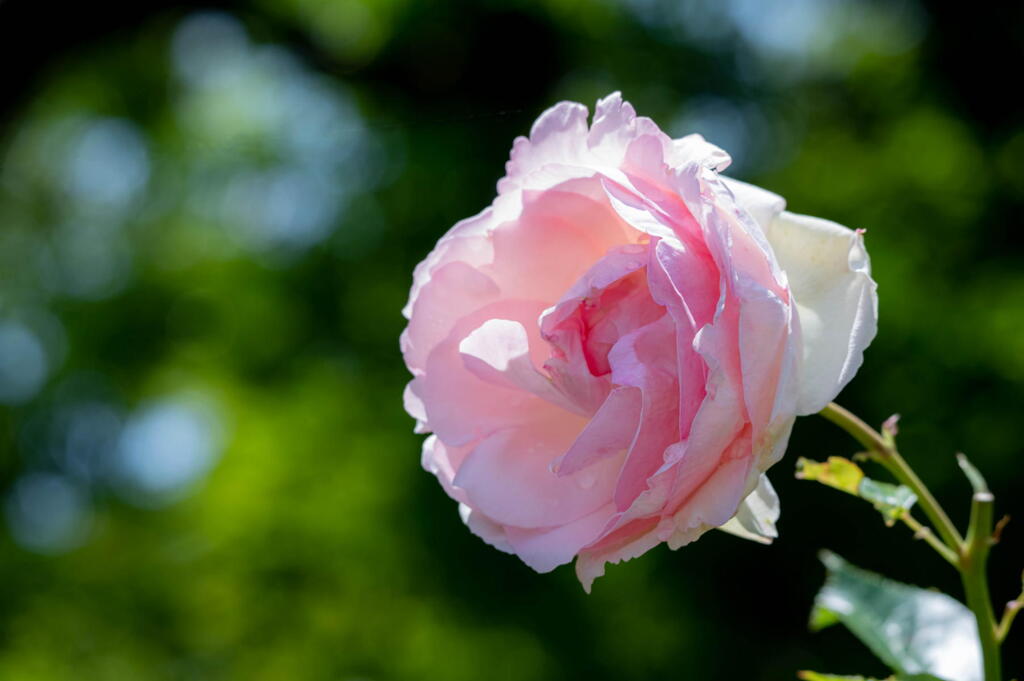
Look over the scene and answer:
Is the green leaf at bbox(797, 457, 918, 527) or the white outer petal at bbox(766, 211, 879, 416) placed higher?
the white outer petal at bbox(766, 211, 879, 416)

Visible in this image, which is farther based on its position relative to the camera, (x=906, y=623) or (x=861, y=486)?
(x=906, y=623)

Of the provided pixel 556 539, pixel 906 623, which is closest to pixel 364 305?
pixel 906 623

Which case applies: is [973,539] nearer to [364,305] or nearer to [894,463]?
[894,463]

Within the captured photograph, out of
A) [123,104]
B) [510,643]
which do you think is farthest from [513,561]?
[123,104]

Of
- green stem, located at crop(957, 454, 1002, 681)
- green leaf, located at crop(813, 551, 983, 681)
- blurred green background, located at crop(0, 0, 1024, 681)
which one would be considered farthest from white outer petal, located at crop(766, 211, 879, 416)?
blurred green background, located at crop(0, 0, 1024, 681)

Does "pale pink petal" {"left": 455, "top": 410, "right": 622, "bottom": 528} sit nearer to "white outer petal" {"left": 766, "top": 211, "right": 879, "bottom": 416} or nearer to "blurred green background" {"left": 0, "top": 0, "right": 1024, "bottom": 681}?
"white outer petal" {"left": 766, "top": 211, "right": 879, "bottom": 416}

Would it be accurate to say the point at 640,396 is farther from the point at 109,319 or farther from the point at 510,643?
the point at 109,319

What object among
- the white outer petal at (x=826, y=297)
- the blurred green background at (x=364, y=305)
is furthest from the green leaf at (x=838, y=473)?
the blurred green background at (x=364, y=305)

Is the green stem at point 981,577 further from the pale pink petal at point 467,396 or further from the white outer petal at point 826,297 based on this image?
the pale pink petal at point 467,396
